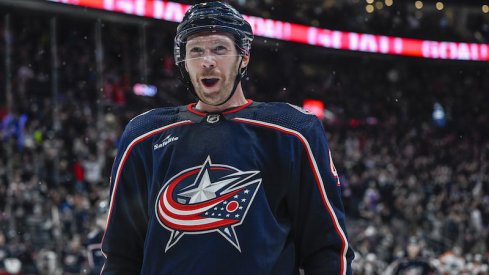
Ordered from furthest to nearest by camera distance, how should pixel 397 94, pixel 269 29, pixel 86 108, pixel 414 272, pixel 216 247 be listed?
pixel 397 94 < pixel 269 29 < pixel 86 108 < pixel 414 272 < pixel 216 247

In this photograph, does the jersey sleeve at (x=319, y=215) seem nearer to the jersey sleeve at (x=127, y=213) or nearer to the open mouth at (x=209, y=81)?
the open mouth at (x=209, y=81)

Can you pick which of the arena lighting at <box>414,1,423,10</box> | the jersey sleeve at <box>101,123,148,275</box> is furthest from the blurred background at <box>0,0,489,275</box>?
the jersey sleeve at <box>101,123,148,275</box>

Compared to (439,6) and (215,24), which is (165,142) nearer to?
(215,24)

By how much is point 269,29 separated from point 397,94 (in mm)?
8976

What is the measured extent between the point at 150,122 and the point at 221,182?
324 mm

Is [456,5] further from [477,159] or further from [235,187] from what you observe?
[235,187]

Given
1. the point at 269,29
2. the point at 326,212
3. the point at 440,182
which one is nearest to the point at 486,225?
the point at 440,182

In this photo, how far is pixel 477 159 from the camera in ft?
76.6

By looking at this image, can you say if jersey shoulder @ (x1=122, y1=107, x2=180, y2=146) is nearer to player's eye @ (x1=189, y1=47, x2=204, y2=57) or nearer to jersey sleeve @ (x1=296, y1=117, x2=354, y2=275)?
player's eye @ (x1=189, y1=47, x2=204, y2=57)

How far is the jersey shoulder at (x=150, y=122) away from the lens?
7.83 ft

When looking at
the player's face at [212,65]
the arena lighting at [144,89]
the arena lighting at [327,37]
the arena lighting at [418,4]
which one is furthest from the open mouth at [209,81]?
the arena lighting at [418,4]

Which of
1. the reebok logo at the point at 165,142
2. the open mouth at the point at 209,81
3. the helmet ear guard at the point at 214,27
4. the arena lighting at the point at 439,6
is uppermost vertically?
the arena lighting at the point at 439,6

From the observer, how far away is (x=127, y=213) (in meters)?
2.39

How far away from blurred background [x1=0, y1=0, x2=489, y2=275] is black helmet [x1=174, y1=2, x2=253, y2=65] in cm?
628
